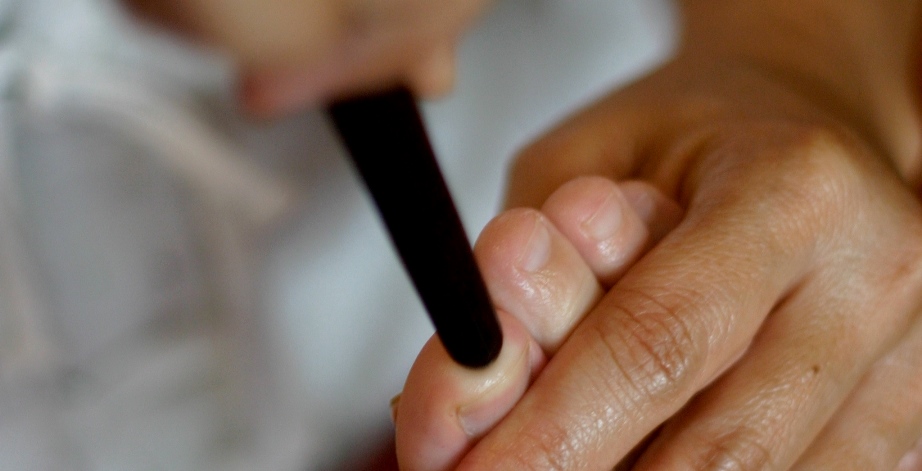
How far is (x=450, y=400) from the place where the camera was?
0.40 m

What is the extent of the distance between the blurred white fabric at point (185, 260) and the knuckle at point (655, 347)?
35cm

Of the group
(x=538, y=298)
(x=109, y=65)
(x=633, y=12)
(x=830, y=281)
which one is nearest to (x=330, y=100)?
(x=538, y=298)

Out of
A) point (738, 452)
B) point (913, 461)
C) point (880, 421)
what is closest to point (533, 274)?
point (738, 452)

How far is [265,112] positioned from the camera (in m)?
0.15

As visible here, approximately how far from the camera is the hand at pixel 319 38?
4.5 inches

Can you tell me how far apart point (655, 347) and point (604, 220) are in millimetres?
94

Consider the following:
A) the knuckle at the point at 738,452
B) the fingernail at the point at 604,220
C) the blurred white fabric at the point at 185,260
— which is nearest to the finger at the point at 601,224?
the fingernail at the point at 604,220

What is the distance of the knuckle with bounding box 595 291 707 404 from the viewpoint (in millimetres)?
418

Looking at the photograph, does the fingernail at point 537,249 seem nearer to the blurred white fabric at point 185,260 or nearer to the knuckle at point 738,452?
the knuckle at point 738,452

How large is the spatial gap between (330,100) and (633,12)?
3.00 ft

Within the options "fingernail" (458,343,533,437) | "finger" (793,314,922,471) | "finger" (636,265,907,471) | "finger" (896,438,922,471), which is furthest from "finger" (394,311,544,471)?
"finger" (896,438,922,471)

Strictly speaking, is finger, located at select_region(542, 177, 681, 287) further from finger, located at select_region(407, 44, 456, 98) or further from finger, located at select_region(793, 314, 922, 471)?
finger, located at select_region(407, 44, 456, 98)

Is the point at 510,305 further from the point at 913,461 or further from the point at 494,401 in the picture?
the point at 913,461

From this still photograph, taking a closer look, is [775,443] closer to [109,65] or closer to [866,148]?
[866,148]
